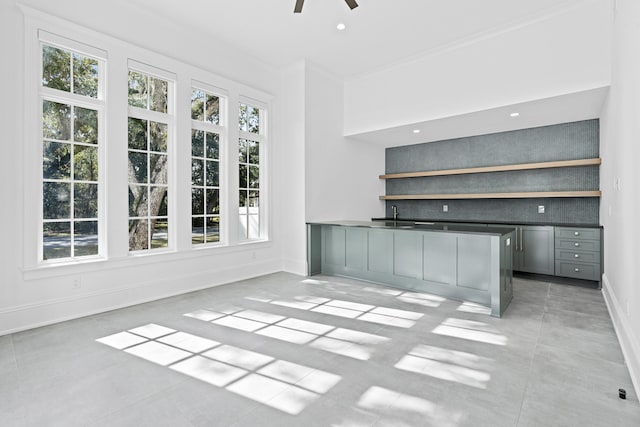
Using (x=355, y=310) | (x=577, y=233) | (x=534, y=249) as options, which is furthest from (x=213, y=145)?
(x=577, y=233)

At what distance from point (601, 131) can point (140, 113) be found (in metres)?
6.21

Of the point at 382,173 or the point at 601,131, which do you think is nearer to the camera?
the point at 601,131

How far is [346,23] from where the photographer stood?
4.20m

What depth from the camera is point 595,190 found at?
4809 mm

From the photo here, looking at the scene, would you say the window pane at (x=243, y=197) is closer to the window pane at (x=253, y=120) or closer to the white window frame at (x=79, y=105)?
the window pane at (x=253, y=120)

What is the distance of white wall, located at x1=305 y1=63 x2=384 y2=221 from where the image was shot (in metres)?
5.44

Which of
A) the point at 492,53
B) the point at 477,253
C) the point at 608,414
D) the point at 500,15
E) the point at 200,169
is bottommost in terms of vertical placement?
the point at 608,414

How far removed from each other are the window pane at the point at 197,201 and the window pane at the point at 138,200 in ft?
2.00

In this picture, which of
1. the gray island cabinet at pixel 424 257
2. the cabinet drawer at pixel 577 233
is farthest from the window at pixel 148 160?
the cabinet drawer at pixel 577 233

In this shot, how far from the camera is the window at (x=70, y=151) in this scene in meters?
3.28

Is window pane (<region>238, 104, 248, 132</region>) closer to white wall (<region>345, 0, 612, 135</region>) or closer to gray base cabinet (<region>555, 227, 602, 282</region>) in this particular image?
white wall (<region>345, 0, 612, 135</region>)

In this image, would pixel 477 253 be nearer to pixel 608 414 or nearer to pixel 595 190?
pixel 608 414

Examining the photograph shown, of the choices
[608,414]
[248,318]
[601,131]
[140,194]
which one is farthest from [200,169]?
[601,131]

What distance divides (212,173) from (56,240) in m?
2.01
